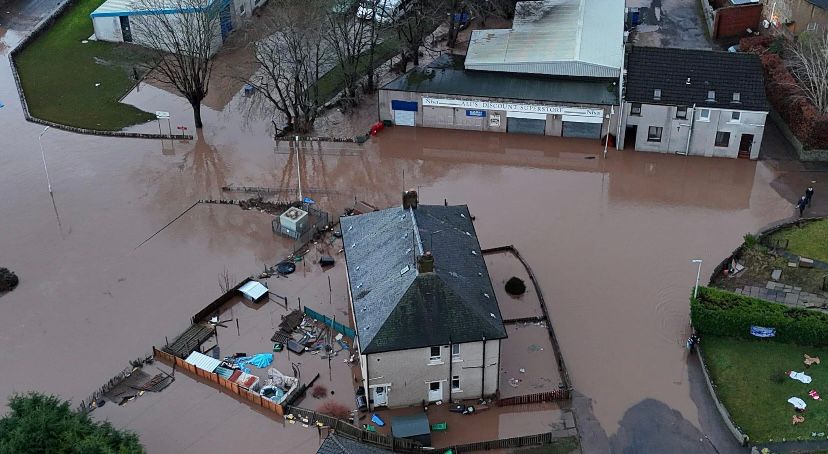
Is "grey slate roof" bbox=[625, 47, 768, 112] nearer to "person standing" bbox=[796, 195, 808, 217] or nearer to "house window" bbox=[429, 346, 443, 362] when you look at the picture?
"person standing" bbox=[796, 195, 808, 217]

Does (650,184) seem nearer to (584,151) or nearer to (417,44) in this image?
(584,151)

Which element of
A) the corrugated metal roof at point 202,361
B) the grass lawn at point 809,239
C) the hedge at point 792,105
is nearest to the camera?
the corrugated metal roof at point 202,361

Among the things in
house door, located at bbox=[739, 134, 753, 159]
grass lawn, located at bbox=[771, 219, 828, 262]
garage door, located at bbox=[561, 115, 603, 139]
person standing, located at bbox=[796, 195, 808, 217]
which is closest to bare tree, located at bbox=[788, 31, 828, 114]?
house door, located at bbox=[739, 134, 753, 159]

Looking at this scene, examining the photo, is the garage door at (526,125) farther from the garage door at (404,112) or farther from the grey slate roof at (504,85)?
the garage door at (404,112)

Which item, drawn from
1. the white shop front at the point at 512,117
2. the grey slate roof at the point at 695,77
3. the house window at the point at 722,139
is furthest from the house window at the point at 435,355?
the house window at the point at 722,139

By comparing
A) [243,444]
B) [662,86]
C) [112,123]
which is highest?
[662,86]

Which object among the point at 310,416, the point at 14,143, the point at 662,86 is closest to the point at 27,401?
the point at 310,416
